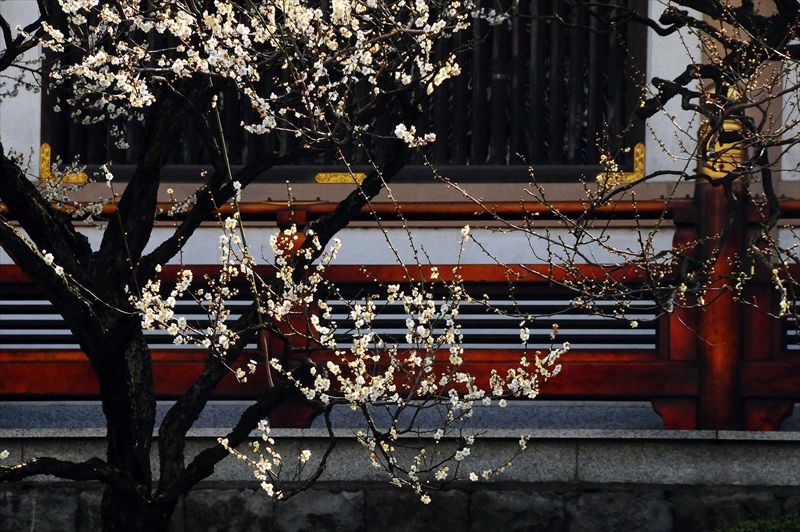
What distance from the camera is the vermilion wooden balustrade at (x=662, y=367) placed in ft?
23.8

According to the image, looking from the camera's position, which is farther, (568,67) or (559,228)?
(568,67)

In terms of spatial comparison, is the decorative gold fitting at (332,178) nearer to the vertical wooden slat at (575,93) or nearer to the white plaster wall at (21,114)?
the vertical wooden slat at (575,93)

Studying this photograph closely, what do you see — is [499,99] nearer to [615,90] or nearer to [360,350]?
[615,90]

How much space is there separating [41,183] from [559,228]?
4.01 m

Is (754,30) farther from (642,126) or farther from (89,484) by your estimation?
(89,484)

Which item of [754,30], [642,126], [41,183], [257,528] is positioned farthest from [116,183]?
[754,30]

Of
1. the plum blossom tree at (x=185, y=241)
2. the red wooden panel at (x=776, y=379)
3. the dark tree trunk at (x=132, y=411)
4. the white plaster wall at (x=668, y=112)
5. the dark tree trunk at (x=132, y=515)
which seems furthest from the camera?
the white plaster wall at (x=668, y=112)

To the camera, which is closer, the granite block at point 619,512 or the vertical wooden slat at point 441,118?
the granite block at point 619,512

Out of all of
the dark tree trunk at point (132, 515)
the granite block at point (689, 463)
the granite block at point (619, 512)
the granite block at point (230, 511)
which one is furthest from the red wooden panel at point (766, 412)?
the dark tree trunk at point (132, 515)

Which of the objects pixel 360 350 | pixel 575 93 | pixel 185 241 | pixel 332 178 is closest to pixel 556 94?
pixel 575 93

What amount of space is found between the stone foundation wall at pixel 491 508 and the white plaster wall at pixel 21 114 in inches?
142

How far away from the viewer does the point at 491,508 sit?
7.24 meters

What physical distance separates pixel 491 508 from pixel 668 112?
3428 mm

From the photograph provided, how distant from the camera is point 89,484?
24.3ft
